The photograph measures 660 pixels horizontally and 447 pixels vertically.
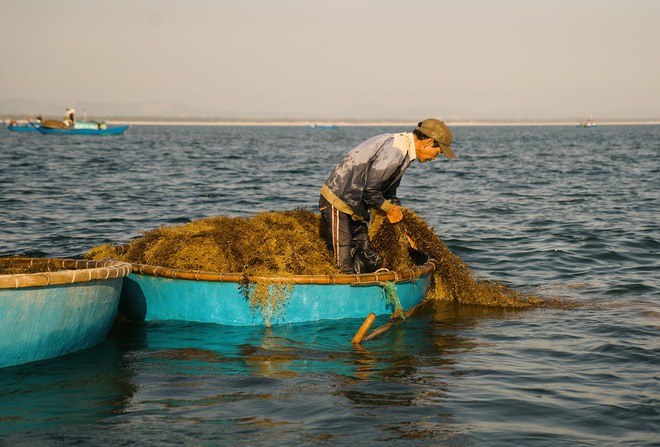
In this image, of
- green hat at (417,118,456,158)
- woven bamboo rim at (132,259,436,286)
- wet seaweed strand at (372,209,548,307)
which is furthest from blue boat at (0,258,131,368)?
green hat at (417,118,456,158)

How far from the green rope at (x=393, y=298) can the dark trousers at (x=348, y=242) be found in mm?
520

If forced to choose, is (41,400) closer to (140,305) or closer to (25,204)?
(140,305)

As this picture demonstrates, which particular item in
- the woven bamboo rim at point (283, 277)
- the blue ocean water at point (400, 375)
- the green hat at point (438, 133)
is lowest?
the blue ocean water at point (400, 375)

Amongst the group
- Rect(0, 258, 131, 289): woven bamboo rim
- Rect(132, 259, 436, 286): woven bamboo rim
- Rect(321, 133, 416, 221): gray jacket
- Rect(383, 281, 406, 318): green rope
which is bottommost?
Rect(383, 281, 406, 318): green rope

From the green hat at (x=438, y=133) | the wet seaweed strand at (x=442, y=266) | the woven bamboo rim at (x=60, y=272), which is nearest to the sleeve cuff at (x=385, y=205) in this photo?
the wet seaweed strand at (x=442, y=266)


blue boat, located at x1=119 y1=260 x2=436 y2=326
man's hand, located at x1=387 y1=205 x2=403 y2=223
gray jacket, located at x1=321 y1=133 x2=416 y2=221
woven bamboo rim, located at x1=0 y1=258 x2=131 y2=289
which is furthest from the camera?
man's hand, located at x1=387 y1=205 x2=403 y2=223

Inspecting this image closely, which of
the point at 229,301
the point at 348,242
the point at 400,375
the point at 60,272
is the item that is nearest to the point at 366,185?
the point at 348,242

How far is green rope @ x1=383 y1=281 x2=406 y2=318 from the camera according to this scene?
9.33 metres

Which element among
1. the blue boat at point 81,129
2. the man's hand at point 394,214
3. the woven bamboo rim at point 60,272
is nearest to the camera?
the woven bamboo rim at point 60,272

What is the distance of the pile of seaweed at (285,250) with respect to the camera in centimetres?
926

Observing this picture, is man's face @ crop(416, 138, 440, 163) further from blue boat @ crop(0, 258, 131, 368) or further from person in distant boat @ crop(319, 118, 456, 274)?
blue boat @ crop(0, 258, 131, 368)

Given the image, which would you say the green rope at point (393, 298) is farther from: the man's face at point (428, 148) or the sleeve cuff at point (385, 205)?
the man's face at point (428, 148)

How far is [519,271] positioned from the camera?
13617 mm

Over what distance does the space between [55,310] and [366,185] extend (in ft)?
12.1
